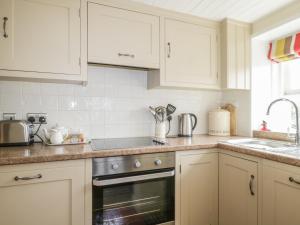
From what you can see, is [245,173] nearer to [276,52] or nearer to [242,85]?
[242,85]

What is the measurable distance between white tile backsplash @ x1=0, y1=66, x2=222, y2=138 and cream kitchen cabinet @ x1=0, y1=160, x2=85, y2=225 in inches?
24.2

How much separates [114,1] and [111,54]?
43 cm

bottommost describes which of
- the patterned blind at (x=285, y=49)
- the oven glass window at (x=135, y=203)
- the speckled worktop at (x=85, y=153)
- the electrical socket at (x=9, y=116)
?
the oven glass window at (x=135, y=203)

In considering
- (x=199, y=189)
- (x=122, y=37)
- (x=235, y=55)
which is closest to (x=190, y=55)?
(x=235, y=55)

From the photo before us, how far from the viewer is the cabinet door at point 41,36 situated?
1367 millimetres

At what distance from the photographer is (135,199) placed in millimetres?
1435

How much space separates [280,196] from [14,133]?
1796 mm

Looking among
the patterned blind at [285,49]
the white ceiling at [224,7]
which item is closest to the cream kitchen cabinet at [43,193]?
the white ceiling at [224,7]

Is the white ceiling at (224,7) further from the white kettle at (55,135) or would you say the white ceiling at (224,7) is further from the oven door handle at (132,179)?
the oven door handle at (132,179)

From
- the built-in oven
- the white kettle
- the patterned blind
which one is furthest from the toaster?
the patterned blind

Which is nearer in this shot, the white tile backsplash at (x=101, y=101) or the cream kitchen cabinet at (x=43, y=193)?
the cream kitchen cabinet at (x=43, y=193)

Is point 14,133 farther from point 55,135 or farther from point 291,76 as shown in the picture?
point 291,76

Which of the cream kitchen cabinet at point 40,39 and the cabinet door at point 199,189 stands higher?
the cream kitchen cabinet at point 40,39

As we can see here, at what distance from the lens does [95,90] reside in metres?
1.86
